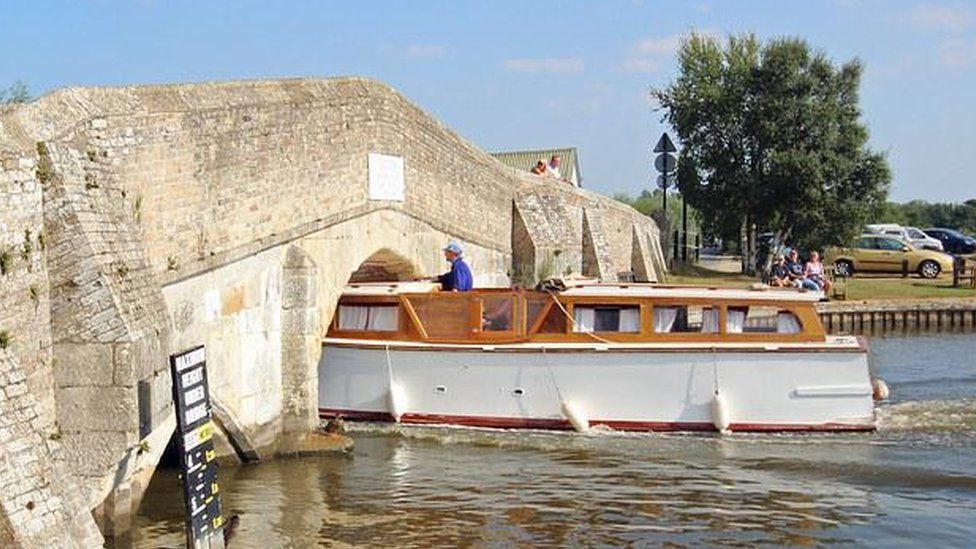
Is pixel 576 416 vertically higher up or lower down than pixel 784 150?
lower down

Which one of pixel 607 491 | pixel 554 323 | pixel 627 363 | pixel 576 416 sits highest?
pixel 554 323

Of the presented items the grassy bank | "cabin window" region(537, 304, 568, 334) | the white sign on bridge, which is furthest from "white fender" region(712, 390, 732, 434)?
the grassy bank

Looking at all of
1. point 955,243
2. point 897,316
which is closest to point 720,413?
point 897,316

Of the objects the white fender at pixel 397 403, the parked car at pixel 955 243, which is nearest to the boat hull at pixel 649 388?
the white fender at pixel 397 403

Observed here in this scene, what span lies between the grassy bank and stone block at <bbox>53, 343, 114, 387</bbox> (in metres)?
25.9

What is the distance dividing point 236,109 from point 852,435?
914 centimetres

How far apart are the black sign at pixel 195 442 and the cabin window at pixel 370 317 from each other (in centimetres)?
728

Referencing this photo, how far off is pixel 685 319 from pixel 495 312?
8.55 ft

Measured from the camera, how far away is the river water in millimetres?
11523

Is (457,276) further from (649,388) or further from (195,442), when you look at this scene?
(195,442)

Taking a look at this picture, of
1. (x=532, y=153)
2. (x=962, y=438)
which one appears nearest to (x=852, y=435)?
(x=962, y=438)

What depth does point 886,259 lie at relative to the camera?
3972 cm

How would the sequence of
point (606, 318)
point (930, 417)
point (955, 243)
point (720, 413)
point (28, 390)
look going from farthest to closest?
point (955, 243) < point (930, 417) < point (606, 318) < point (720, 413) < point (28, 390)

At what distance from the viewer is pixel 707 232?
134 ft
